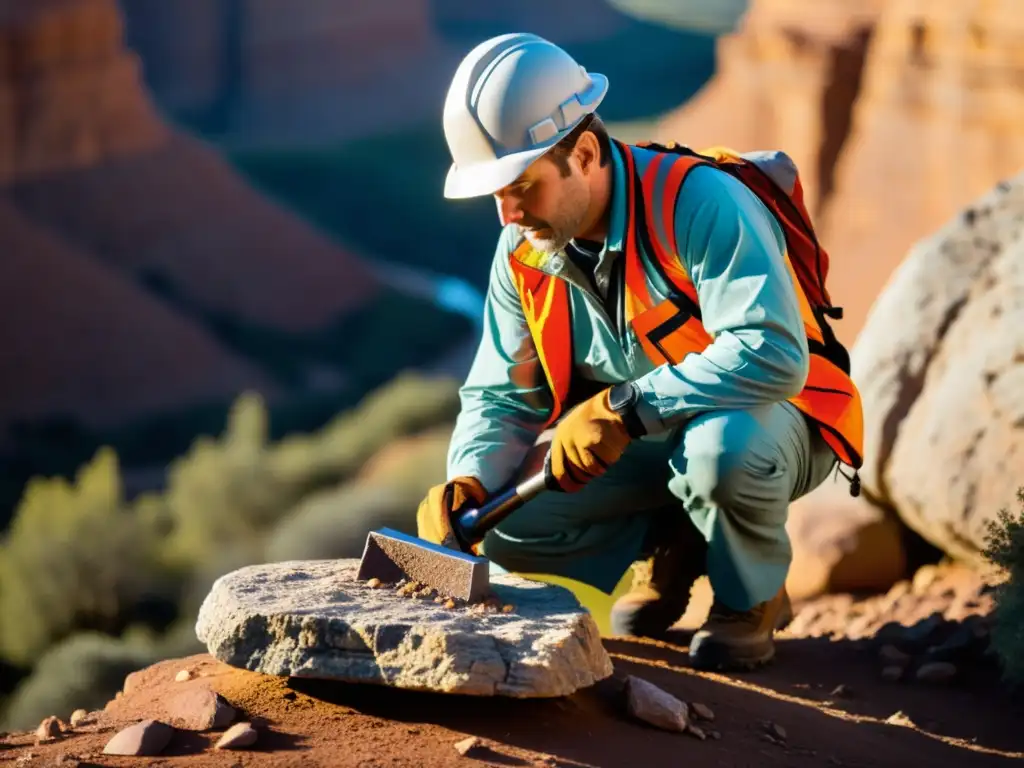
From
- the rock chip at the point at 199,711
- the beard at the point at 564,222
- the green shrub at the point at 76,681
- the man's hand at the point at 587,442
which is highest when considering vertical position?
the beard at the point at 564,222

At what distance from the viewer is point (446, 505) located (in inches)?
141

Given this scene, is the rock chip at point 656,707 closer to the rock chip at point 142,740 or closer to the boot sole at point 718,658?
the boot sole at point 718,658

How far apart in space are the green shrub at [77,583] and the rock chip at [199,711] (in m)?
4.98

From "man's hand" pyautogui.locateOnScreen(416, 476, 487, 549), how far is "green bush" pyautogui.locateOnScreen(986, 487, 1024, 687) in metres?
1.32

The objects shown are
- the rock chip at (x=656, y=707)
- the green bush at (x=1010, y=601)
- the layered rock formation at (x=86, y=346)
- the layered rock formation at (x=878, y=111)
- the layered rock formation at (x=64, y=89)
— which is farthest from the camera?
the layered rock formation at (x=64, y=89)

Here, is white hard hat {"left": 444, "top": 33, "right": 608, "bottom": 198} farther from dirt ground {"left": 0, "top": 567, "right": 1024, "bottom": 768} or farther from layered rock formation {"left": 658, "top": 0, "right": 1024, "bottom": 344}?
layered rock formation {"left": 658, "top": 0, "right": 1024, "bottom": 344}

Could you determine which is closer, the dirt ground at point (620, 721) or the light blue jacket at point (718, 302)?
the dirt ground at point (620, 721)

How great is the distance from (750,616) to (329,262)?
56.5 ft

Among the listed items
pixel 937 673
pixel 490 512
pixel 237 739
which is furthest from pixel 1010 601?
pixel 237 739

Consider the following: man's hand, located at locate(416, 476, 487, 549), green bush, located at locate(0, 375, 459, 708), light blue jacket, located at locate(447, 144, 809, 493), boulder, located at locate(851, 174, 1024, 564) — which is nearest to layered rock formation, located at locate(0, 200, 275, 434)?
green bush, located at locate(0, 375, 459, 708)

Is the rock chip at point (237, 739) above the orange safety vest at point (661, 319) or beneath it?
beneath

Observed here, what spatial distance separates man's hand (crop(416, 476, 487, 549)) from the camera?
3.56m

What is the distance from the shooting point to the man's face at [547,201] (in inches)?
134

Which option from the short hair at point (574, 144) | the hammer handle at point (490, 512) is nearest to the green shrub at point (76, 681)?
the hammer handle at point (490, 512)
